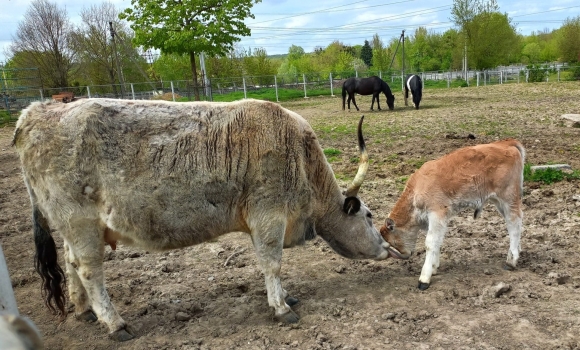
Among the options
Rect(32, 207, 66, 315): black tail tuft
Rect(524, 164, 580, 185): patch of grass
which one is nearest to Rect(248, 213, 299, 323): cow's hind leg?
Rect(32, 207, 66, 315): black tail tuft

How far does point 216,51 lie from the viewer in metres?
27.7

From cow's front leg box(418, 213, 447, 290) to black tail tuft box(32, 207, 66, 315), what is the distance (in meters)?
3.70

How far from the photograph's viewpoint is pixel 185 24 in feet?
88.1

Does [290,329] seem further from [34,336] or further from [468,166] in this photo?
[34,336]

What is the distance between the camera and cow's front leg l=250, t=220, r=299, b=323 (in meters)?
4.49

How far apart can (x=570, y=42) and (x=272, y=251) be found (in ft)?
181

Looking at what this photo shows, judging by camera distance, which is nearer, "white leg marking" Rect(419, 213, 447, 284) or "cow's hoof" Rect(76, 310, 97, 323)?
"cow's hoof" Rect(76, 310, 97, 323)

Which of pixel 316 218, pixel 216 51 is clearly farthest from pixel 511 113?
pixel 216 51

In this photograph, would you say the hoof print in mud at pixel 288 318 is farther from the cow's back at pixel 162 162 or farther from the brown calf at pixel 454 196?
the brown calf at pixel 454 196

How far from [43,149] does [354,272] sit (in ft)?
11.8

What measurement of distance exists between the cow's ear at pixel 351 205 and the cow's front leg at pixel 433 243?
2.76 feet

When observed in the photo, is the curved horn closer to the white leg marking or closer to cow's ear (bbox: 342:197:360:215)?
cow's ear (bbox: 342:197:360:215)

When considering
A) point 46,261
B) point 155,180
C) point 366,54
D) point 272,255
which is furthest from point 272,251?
point 366,54

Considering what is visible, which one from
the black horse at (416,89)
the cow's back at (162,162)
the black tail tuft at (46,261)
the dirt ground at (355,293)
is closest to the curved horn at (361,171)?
the cow's back at (162,162)
